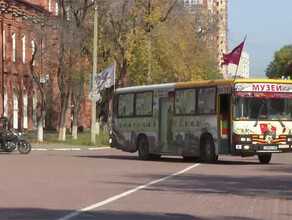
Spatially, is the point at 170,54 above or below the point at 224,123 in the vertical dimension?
above

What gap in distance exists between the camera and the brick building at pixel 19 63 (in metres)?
60.4

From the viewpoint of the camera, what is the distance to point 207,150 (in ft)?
96.1

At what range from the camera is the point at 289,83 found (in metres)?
28.7

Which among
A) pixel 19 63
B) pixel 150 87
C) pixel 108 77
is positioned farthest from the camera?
pixel 19 63

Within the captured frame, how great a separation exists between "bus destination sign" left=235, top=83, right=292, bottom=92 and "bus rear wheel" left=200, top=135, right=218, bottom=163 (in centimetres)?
238

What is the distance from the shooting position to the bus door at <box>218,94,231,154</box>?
28.1 m

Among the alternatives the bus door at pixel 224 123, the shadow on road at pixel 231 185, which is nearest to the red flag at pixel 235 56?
the bus door at pixel 224 123

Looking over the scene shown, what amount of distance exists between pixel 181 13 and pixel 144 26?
8.86m

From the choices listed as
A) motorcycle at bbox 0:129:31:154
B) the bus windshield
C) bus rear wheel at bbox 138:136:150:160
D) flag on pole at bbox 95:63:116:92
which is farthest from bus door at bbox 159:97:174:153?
flag on pole at bbox 95:63:116:92

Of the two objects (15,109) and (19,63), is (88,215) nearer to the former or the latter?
(19,63)

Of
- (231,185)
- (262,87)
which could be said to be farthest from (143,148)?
(231,185)

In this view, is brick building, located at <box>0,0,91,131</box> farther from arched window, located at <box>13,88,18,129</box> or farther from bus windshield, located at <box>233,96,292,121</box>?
bus windshield, located at <box>233,96,292,121</box>

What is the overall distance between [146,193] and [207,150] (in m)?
12.7

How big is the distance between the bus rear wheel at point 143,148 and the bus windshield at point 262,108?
6.27 m
